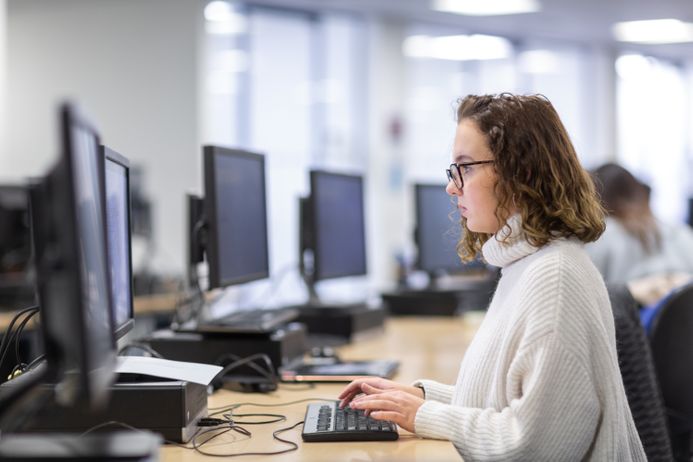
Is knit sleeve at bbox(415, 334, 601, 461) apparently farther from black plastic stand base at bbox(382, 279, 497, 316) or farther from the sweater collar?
black plastic stand base at bbox(382, 279, 497, 316)

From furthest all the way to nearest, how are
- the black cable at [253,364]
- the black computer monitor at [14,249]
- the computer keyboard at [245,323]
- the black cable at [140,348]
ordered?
the black computer monitor at [14,249], the computer keyboard at [245,323], the black cable at [253,364], the black cable at [140,348]

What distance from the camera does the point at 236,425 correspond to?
1.61 metres

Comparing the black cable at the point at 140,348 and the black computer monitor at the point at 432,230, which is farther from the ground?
the black computer monitor at the point at 432,230

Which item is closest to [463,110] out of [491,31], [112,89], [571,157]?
[571,157]

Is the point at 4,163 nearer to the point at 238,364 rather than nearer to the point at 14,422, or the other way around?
the point at 238,364

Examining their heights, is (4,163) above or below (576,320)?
above

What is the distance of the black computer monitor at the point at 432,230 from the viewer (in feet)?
11.5

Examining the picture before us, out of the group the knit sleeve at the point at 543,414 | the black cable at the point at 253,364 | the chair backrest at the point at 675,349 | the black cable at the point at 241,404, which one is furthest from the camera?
the chair backrest at the point at 675,349

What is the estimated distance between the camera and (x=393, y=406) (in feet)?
4.89

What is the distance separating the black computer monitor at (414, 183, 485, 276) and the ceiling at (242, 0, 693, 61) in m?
3.18

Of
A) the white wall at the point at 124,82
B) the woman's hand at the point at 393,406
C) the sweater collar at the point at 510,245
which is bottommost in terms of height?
the woman's hand at the point at 393,406

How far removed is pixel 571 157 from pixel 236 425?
2.68ft

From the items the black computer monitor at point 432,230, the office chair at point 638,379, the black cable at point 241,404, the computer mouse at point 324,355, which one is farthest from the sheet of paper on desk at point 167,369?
the black computer monitor at point 432,230

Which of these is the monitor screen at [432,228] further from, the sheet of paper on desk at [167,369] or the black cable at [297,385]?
the sheet of paper on desk at [167,369]
